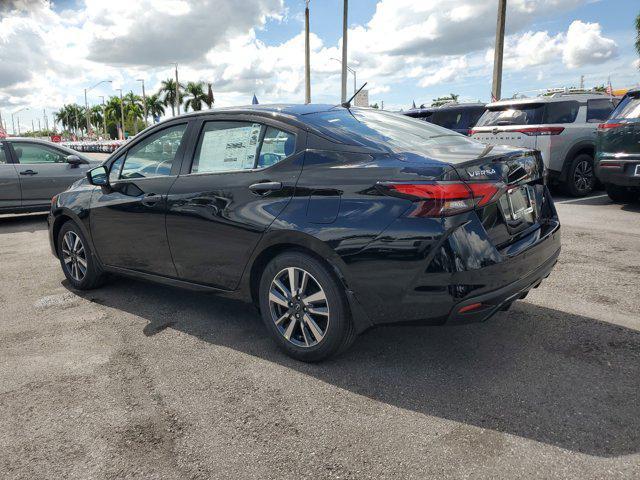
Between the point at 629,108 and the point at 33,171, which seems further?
the point at 33,171

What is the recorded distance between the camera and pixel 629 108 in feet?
25.5

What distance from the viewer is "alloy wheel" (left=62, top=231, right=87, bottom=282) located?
16.4ft

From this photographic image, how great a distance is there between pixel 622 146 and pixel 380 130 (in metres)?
5.83

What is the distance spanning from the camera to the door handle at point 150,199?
13.2ft

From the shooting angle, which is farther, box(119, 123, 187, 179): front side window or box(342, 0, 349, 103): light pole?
box(342, 0, 349, 103): light pole

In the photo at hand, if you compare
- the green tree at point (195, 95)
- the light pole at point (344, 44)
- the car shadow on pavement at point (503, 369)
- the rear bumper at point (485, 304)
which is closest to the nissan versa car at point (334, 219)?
the rear bumper at point (485, 304)

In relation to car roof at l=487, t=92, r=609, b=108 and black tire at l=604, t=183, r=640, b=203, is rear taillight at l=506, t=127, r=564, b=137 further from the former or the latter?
black tire at l=604, t=183, r=640, b=203

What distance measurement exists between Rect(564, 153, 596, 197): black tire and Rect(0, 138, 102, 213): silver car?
873 cm

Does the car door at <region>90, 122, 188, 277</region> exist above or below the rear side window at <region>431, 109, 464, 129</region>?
below

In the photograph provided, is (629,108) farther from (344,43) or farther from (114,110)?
(114,110)

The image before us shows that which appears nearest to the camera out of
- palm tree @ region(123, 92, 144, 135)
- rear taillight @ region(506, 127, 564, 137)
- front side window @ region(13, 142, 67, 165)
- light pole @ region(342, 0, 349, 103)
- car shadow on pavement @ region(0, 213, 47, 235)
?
car shadow on pavement @ region(0, 213, 47, 235)

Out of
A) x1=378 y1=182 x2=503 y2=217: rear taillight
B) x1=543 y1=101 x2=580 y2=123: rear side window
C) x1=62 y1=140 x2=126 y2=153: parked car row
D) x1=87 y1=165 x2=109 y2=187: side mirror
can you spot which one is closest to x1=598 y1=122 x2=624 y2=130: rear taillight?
x1=543 y1=101 x2=580 y2=123: rear side window

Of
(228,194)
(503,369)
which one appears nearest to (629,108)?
(503,369)

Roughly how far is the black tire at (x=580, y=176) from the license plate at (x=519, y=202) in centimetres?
722
